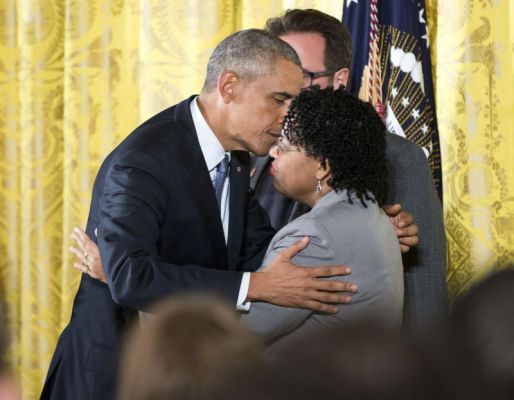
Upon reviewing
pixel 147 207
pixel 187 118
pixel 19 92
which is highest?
pixel 19 92

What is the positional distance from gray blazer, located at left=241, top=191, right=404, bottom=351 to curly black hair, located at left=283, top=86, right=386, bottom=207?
7cm

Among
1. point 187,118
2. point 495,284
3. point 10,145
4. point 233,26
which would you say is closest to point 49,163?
point 10,145

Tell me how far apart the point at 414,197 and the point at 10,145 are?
2201 millimetres

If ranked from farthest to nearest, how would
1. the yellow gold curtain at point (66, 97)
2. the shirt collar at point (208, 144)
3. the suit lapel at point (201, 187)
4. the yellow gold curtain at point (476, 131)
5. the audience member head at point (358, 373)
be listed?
the yellow gold curtain at point (66, 97) < the yellow gold curtain at point (476, 131) < the shirt collar at point (208, 144) < the suit lapel at point (201, 187) < the audience member head at point (358, 373)

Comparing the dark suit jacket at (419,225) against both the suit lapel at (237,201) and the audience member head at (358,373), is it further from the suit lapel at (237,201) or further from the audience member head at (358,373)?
the audience member head at (358,373)

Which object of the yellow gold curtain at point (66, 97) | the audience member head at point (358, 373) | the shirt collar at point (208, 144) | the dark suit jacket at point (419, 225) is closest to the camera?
the audience member head at point (358, 373)

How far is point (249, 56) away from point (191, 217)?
517 millimetres

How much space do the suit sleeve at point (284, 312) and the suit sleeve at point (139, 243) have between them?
3.0 inches

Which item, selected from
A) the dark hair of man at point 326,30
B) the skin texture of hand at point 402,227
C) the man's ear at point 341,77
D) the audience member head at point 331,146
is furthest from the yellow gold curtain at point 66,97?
the audience member head at point 331,146

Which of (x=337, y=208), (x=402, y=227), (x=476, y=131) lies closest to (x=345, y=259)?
(x=337, y=208)

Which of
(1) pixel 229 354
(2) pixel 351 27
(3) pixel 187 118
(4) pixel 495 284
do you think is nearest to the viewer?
(1) pixel 229 354

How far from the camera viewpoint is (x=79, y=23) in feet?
14.8

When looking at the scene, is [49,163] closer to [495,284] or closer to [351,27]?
[351,27]

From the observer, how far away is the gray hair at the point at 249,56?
2.86 m
